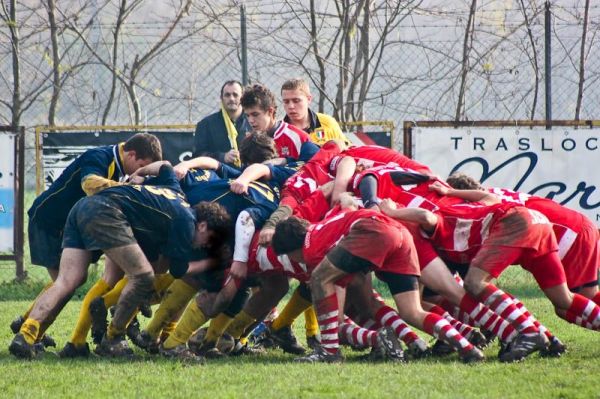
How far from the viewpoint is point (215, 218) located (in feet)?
25.8

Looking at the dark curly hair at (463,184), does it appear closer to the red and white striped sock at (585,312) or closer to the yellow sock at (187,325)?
the red and white striped sock at (585,312)

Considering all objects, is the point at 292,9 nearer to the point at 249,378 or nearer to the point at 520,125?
the point at 520,125

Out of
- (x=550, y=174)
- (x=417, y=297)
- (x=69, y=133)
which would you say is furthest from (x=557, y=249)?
(x=69, y=133)

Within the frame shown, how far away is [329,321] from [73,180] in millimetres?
2209

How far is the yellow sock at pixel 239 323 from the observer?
7.93 m

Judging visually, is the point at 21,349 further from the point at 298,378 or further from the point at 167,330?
the point at 298,378

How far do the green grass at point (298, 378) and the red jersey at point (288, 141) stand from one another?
62.2 inches

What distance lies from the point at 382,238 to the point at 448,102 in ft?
22.4

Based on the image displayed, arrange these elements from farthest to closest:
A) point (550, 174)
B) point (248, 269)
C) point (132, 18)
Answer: point (132, 18), point (550, 174), point (248, 269)

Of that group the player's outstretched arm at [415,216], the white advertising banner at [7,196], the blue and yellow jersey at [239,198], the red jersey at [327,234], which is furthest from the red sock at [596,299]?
the white advertising banner at [7,196]

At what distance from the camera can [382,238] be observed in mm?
7195

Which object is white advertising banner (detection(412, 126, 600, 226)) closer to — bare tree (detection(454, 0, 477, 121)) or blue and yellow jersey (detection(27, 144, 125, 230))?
bare tree (detection(454, 0, 477, 121))

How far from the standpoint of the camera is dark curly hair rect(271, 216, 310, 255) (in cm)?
740

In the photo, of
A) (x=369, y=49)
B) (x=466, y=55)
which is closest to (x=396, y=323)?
(x=466, y=55)
